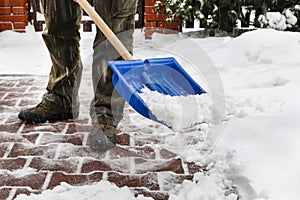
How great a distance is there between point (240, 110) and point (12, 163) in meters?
1.33

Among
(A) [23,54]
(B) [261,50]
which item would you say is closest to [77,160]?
(B) [261,50]

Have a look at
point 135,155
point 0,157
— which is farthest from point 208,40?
point 0,157

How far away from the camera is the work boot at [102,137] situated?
100 inches

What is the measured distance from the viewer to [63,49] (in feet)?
9.25

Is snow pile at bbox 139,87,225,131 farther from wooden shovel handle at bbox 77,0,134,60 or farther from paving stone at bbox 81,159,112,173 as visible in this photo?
paving stone at bbox 81,159,112,173

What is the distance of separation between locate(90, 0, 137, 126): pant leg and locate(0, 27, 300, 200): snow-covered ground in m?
0.39

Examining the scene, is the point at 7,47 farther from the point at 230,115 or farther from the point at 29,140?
the point at 230,115

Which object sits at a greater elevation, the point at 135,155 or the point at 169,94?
the point at 169,94

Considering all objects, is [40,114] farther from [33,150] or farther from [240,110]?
[240,110]

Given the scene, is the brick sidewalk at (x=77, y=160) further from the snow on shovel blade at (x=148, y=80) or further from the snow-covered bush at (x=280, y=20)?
the snow-covered bush at (x=280, y=20)

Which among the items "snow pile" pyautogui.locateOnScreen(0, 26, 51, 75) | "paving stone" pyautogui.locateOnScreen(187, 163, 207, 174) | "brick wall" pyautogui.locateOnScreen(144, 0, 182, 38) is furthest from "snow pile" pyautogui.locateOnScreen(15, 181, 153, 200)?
"brick wall" pyautogui.locateOnScreen(144, 0, 182, 38)

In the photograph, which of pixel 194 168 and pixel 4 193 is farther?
pixel 194 168

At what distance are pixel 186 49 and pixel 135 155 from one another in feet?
8.34

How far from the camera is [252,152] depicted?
92.4 inches
